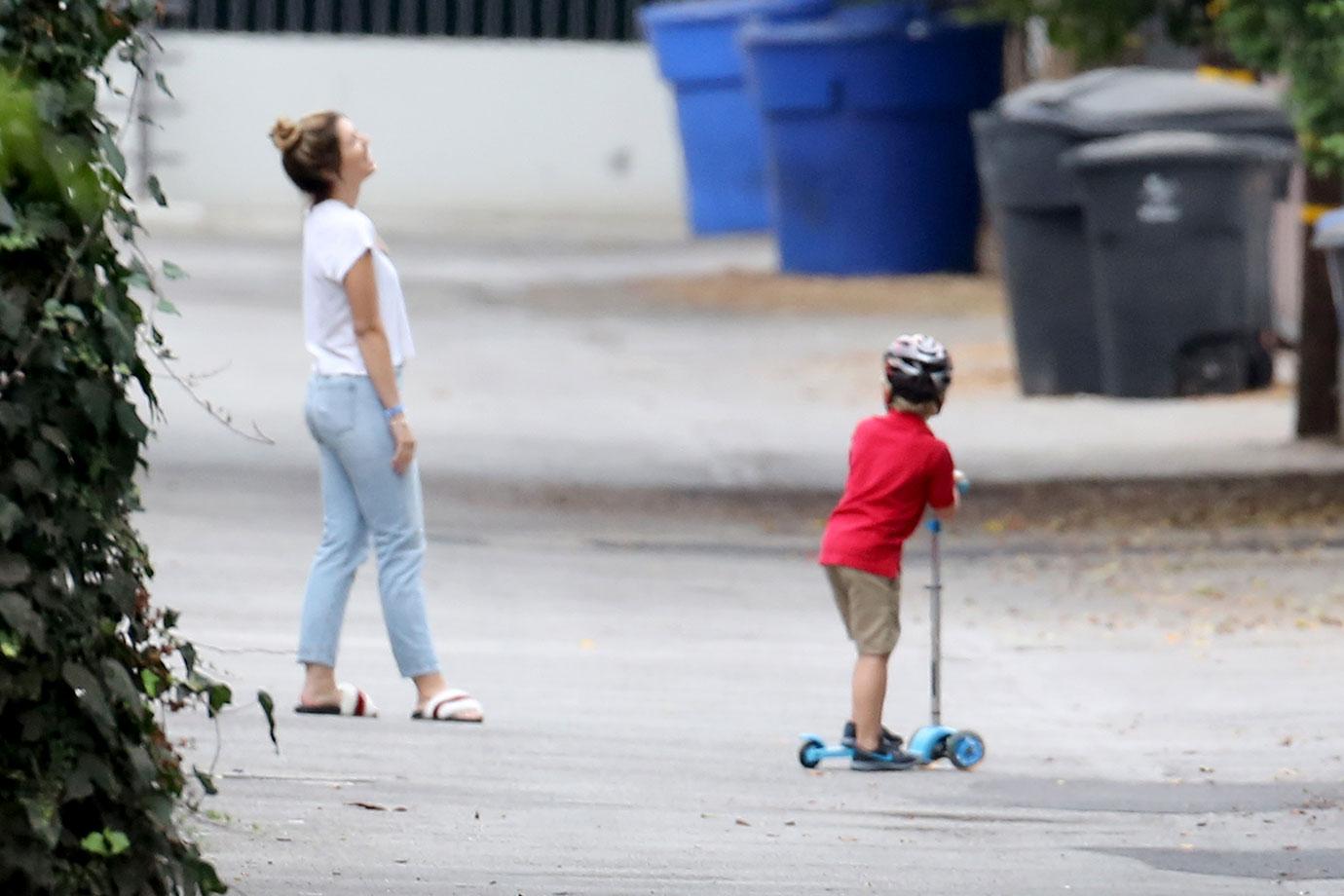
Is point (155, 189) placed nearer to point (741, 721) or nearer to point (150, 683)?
point (150, 683)

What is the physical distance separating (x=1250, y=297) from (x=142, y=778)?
13.0 meters

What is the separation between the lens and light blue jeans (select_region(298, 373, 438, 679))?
7.34m

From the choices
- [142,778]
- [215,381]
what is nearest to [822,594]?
[142,778]

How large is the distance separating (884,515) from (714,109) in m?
24.8

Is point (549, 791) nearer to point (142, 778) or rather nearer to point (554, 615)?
point (142, 778)

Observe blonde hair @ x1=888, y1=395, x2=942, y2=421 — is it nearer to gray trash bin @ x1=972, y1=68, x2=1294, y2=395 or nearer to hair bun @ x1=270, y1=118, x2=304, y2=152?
hair bun @ x1=270, y1=118, x2=304, y2=152

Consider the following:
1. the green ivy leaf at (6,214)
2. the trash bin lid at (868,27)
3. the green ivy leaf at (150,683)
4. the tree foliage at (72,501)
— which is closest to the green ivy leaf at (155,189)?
the tree foliage at (72,501)

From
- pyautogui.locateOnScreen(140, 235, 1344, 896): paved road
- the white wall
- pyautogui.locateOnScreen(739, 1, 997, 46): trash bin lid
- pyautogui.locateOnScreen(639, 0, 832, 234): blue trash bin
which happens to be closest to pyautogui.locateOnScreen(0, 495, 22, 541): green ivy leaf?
pyautogui.locateOnScreen(140, 235, 1344, 896): paved road

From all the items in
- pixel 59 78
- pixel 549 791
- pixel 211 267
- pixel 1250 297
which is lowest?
pixel 211 267

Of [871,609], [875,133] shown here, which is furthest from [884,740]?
[875,133]

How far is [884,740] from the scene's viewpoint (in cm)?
715

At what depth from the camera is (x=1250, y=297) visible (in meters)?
16.6

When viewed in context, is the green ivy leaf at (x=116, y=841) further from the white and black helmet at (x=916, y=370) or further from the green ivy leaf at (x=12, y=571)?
the white and black helmet at (x=916, y=370)

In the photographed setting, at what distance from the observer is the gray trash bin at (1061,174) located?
54.6 ft
